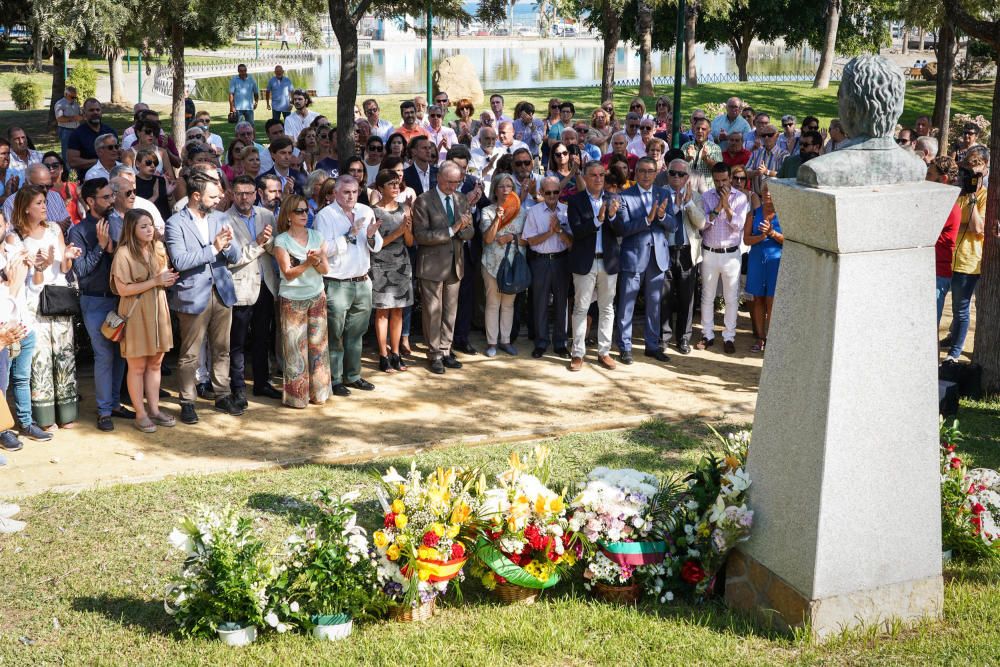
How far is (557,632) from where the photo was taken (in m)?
5.87

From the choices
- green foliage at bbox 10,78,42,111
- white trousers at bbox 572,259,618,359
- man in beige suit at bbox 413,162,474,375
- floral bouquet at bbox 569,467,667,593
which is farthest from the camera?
green foliage at bbox 10,78,42,111

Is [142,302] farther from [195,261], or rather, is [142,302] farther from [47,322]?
[47,322]

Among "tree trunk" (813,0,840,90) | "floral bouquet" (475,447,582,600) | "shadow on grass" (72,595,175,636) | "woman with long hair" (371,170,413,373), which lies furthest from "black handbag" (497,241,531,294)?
"tree trunk" (813,0,840,90)

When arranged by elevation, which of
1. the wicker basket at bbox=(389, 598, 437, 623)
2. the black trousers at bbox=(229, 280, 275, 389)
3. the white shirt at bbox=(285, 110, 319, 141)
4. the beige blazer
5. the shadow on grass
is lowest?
the shadow on grass

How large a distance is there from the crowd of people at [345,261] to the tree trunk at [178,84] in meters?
5.45

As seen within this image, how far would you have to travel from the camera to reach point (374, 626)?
19.9ft

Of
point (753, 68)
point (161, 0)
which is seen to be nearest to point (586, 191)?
point (161, 0)

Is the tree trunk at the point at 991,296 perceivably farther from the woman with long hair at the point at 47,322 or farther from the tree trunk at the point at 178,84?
the tree trunk at the point at 178,84

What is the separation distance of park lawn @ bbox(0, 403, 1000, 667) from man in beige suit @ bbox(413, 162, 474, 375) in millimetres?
3776

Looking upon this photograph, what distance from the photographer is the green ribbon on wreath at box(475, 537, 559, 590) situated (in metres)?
6.18

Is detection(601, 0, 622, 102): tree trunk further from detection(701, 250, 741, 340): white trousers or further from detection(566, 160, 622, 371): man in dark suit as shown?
detection(566, 160, 622, 371): man in dark suit

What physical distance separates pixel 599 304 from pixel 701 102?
804 inches

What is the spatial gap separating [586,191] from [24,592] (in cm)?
670

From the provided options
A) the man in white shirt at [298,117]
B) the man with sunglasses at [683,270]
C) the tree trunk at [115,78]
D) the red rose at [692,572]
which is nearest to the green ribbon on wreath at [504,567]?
the red rose at [692,572]
